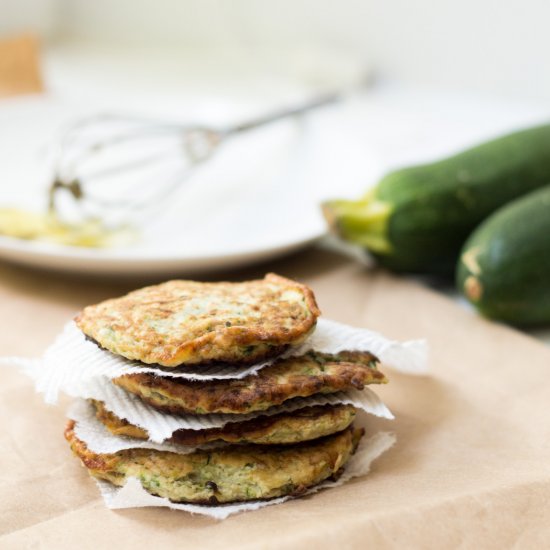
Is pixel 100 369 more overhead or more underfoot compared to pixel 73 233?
more overhead

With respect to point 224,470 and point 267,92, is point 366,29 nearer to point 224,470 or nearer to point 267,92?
point 267,92

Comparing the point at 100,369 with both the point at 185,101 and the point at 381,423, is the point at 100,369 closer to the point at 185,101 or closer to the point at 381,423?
the point at 381,423

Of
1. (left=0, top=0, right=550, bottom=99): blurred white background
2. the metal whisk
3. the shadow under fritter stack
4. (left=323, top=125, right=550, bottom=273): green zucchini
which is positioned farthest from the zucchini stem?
(left=0, top=0, right=550, bottom=99): blurred white background

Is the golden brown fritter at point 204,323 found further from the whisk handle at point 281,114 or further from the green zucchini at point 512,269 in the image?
the whisk handle at point 281,114

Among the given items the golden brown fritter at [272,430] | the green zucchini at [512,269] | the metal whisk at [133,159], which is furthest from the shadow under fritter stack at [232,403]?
the metal whisk at [133,159]

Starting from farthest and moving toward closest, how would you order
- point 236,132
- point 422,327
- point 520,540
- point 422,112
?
point 422,112
point 236,132
point 422,327
point 520,540

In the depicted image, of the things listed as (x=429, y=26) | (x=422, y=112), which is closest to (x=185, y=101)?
(x=422, y=112)

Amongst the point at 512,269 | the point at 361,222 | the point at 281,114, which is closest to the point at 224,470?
the point at 512,269
